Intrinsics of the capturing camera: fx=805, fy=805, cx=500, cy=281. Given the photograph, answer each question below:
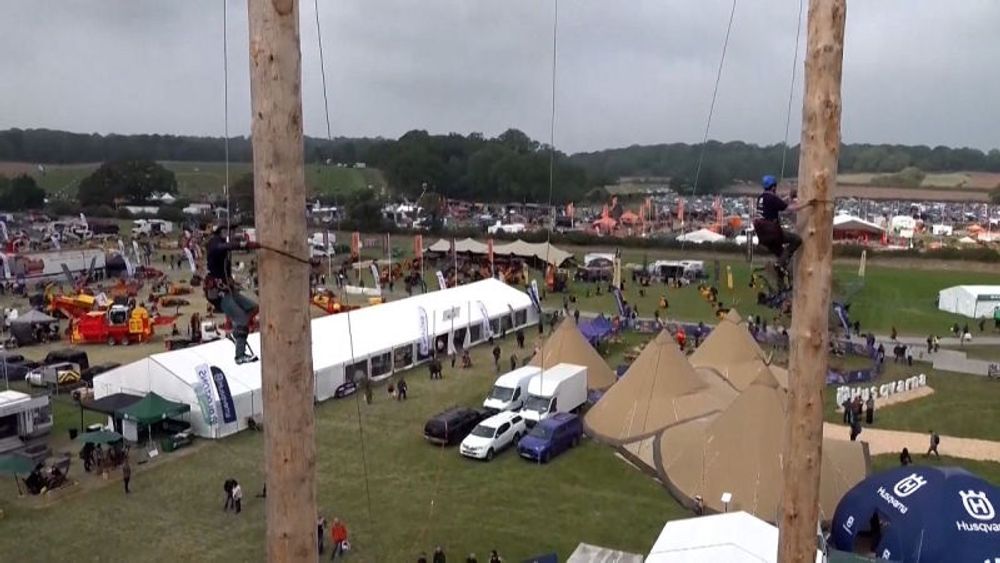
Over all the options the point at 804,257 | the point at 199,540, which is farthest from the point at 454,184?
the point at 804,257

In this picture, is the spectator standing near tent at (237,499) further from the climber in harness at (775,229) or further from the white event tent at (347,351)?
the climber in harness at (775,229)

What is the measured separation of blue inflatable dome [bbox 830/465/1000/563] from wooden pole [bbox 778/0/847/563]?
8.34 meters

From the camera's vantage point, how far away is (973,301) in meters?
33.6

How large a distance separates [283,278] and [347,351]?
19.1m

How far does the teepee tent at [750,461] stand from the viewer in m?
13.9

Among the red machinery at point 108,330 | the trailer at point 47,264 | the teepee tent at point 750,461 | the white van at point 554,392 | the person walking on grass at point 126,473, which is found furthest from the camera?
the trailer at point 47,264

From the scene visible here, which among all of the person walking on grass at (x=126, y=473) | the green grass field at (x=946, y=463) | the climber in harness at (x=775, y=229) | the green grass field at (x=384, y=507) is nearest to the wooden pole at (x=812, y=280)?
the climber in harness at (x=775, y=229)

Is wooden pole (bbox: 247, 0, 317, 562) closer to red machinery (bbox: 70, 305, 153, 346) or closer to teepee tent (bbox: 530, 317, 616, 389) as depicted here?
teepee tent (bbox: 530, 317, 616, 389)

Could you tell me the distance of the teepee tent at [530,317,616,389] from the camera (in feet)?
71.2

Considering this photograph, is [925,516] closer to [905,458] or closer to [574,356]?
[905,458]

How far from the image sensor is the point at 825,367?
3.68m

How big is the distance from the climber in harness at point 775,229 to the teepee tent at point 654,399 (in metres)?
13.5

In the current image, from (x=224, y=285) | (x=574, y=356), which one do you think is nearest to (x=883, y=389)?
(x=574, y=356)

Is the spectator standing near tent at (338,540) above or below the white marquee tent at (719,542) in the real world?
below
